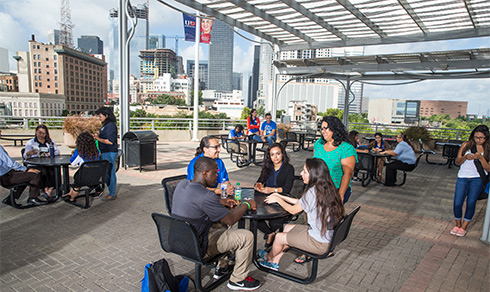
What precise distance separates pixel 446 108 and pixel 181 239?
147 m

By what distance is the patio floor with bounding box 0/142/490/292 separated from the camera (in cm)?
304

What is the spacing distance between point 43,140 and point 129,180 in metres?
1.89

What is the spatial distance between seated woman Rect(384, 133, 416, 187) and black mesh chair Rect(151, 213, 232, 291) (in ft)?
18.7

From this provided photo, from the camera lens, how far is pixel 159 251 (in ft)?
11.9

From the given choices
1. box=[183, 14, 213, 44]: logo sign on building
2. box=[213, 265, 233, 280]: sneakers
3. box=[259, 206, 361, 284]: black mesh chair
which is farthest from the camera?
box=[183, 14, 213, 44]: logo sign on building

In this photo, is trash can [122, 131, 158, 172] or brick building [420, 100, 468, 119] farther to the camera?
brick building [420, 100, 468, 119]

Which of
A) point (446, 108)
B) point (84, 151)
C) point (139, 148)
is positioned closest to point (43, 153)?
point (84, 151)

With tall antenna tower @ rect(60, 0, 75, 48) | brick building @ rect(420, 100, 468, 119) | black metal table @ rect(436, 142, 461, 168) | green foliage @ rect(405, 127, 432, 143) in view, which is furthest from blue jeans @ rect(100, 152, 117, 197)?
tall antenna tower @ rect(60, 0, 75, 48)

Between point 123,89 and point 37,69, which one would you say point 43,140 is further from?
point 37,69

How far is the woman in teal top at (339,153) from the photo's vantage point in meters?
3.46

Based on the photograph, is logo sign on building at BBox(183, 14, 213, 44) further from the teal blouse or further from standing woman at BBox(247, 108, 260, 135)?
the teal blouse

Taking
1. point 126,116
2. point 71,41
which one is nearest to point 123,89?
point 126,116

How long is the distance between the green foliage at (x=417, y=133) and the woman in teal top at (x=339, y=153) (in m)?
10.7

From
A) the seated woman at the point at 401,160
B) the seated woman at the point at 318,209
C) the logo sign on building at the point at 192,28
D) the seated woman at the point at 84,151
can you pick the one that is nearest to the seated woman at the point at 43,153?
the seated woman at the point at 84,151
